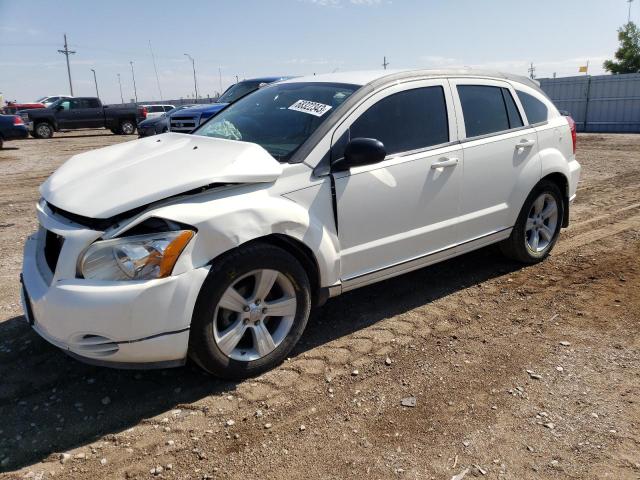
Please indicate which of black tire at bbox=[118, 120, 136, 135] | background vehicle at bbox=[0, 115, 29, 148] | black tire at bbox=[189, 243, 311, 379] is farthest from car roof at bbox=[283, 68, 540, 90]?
black tire at bbox=[118, 120, 136, 135]

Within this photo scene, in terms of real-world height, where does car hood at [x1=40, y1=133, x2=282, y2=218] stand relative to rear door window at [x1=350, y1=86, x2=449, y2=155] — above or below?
below

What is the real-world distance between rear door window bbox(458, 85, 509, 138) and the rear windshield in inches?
42.5

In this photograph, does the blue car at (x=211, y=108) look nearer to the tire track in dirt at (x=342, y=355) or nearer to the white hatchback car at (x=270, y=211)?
the white hatchback car at (x=270, y=211)

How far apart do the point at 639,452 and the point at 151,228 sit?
270cm

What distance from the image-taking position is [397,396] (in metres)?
3.08

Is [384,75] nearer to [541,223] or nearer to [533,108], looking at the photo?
[533,108]

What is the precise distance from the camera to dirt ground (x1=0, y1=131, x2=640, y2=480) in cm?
255

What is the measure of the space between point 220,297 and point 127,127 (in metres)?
25.9

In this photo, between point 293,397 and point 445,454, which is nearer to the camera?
point 445,454

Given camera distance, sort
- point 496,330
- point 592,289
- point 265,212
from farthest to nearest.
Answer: point 592,289 → point 496,330 → point 265,212

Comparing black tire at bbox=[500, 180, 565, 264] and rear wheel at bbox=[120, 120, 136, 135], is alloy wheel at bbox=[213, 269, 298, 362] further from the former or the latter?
rear wheel at bbox=[120, 120, 136, 135]

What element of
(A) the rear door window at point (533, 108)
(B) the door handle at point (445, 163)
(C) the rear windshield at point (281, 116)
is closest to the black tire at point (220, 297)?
(C) the rear windshield at point (281, 116)

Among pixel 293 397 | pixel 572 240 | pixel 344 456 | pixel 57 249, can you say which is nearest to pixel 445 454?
pixel 344 456

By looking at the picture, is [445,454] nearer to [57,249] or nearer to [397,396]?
[397,396]
